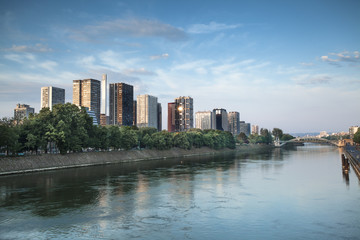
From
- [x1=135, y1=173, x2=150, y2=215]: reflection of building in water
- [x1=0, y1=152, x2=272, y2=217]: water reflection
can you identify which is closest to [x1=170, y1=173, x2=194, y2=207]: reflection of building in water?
[x1=0, y1=152, x2=272, y2=217]: water reflection

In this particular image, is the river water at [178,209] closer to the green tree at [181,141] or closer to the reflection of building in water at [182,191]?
the reflection of building in water at [182,191]

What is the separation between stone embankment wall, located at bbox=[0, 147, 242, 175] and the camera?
214ft

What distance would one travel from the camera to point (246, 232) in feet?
87.1

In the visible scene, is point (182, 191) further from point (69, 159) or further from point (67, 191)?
Answer: point (69, 159)

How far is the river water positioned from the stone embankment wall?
11465mm

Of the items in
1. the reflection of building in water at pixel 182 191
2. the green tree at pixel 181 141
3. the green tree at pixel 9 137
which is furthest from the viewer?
the green tree at pixel 181 141

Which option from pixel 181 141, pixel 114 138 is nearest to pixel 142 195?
pixel 114 138

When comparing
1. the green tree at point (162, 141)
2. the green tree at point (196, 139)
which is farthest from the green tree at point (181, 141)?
the green tree at point (196, 139)

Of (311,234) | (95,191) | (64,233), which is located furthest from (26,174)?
(311,234)

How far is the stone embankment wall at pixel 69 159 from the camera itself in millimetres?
65375

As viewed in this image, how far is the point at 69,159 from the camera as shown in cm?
8069

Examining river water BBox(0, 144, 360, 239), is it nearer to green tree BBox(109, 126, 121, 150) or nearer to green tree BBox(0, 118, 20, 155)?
green tree BBox(0, 118, 20, 155)

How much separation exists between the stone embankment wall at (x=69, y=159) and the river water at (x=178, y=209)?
11.5 m

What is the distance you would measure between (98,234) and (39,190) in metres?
25.5
